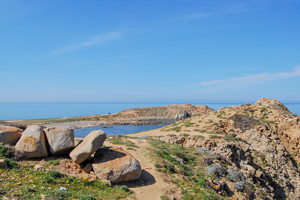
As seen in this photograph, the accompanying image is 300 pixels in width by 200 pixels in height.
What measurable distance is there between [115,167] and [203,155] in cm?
949

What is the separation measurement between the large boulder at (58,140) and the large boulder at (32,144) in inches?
11.9

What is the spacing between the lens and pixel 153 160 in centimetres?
1302

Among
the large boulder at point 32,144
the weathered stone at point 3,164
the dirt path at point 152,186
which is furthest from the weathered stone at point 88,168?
the weathered stone at point 3,164

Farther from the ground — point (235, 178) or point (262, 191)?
point (235, 178)

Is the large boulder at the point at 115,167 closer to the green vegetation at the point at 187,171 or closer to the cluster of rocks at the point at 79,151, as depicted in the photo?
the cluster of rocks at the point at 79,151

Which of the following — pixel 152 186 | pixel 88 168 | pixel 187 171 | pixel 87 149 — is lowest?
pixel 187 171

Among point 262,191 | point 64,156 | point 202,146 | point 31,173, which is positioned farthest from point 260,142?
point 31,173

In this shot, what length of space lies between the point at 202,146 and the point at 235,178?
7212 millimetres

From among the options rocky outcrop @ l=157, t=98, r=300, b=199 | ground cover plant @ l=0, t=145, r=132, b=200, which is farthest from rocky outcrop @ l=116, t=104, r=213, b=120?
ground cover plant @ l=0, t=145, r=132, b=200

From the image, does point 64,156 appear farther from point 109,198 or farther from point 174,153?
point 174,153

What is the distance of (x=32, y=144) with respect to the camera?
384 inches

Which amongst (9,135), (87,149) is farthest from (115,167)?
(9,135)

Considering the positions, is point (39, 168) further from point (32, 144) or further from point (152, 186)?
point (152, 186)

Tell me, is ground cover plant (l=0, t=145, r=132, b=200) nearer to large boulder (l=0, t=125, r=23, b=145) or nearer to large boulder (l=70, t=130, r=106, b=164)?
large boulder (l=0, t=125, r=23, b=145)
